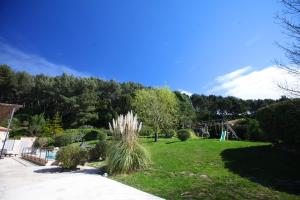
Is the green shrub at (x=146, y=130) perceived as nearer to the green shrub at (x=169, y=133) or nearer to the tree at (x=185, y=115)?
the green shrub at (x=169, y=133)

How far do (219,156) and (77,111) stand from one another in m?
37.3

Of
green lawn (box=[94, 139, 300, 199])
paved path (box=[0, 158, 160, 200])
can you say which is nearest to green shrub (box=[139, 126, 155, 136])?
green lawn (box=[94, 139, 300, 199])

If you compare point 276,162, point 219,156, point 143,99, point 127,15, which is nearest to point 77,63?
point 143,99

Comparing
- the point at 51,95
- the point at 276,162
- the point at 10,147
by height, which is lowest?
the point at 276,162

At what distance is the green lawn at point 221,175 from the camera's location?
668cm

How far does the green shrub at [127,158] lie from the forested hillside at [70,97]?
3500cm

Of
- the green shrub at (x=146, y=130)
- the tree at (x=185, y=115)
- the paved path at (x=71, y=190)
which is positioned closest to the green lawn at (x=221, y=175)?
the paved path at (x=71, y=190)

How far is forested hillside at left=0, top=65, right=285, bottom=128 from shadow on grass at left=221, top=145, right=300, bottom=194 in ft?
110

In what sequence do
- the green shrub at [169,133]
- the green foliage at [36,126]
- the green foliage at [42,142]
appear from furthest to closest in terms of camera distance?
the green foliage at [36,126] < the green foliage at [42,142] < the green shrub at [169,133]

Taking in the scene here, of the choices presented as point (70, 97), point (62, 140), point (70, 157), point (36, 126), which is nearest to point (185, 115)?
point (62, 140)

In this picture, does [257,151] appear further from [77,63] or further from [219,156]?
[77,63]

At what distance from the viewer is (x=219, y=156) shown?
11414 millimetres

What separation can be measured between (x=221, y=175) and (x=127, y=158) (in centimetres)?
318

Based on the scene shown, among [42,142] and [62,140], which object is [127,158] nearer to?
[62,140]
